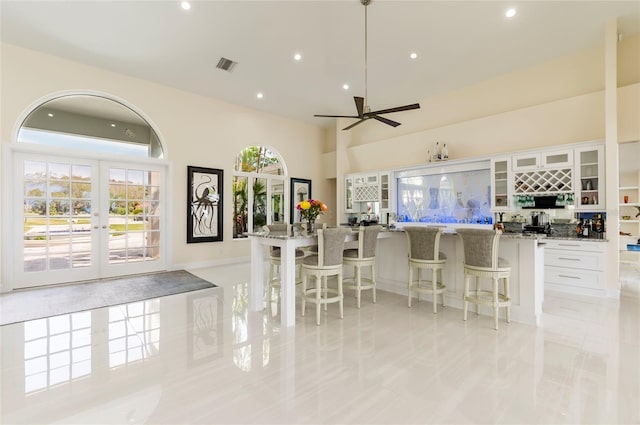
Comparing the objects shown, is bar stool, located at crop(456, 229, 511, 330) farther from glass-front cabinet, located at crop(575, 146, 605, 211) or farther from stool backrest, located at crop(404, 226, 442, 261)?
glass-front cabinet, located at crop(575, 146, 605, 211)

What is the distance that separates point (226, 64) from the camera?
5.01 meters

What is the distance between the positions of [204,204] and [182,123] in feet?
5.73

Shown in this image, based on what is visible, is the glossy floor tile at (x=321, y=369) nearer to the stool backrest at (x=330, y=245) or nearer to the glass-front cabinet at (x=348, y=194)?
the stool backrest at (x=330, y=245)

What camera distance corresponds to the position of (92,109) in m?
5.20

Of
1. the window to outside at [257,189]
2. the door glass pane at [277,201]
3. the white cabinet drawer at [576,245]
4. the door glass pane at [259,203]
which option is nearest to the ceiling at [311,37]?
the window to outside at [257,189]

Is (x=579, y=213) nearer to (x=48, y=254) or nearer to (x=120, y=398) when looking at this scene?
(x=120, y=398)

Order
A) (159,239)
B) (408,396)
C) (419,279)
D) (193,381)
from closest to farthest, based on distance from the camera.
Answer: (408,396) < (193,381) < (419,279) < (159,239)

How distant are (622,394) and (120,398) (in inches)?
129

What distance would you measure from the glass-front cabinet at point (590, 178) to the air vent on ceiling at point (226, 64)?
570 centimetres

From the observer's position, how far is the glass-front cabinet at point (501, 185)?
16.9 ft

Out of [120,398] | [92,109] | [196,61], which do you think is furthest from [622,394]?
[92,109]

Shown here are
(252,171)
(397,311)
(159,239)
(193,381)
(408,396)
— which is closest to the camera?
(408,396)

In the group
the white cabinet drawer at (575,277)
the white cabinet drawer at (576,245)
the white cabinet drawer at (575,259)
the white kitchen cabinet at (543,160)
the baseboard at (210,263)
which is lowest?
the baseboard at (210,263)

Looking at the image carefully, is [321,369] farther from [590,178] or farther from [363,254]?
[590,178]
